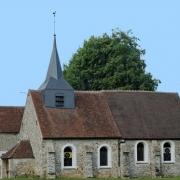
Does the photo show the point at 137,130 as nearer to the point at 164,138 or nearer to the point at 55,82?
the point at 164,138

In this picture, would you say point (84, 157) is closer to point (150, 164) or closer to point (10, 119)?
point (150, 164)

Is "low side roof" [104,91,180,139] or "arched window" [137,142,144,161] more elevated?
"low side roof" [104,91,180,139]

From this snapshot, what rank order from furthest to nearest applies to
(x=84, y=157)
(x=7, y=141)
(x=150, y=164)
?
(x=7, y=141), (x=150, y=164), (x=84, y=157)

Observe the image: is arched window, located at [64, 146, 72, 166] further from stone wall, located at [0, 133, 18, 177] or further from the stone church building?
stone wall, located at [0, 133, 18, 177]

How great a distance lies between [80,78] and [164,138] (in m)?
19.7

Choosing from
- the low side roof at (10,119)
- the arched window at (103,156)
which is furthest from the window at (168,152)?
the low side roof at (10,119)

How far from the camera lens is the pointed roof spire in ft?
205

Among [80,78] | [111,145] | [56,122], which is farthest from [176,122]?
[80,78]

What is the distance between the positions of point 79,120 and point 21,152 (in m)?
5.49

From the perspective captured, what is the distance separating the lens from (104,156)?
200 feet

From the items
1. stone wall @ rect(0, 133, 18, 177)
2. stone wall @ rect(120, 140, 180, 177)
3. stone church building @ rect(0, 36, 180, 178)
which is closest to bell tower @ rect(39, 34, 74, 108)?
stone church building @ rect(0, 36, 180, 178)

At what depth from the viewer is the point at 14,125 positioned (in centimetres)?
6869

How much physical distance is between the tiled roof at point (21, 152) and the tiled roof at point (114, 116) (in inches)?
112

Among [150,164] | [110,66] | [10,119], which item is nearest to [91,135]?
[150,164]
